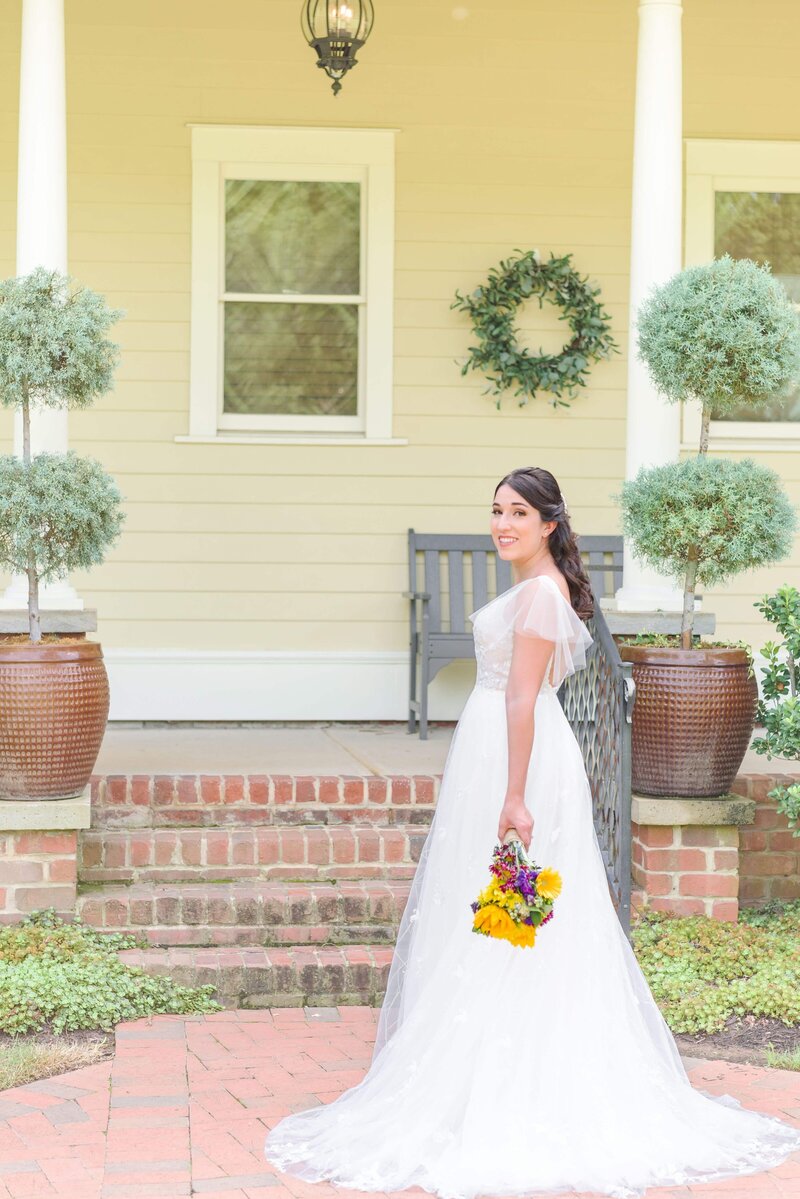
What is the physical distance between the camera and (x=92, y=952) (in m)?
4.84

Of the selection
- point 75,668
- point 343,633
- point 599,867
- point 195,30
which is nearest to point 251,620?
point 343,633

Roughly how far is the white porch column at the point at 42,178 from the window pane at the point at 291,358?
6.05 ft

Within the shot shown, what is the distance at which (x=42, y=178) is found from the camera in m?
5.71

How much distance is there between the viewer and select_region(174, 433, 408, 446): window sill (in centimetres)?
741

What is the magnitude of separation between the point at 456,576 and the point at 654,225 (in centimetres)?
219

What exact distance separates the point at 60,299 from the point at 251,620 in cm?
264

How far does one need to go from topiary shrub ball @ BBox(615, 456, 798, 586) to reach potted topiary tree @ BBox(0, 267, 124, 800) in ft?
6.32

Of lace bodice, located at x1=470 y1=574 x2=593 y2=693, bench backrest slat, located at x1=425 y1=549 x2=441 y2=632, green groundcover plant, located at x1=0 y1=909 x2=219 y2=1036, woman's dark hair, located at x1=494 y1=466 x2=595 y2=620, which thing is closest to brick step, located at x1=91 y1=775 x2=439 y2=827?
green groundcover plant, located at x1=0 y1=909 x2=219 y2=1036

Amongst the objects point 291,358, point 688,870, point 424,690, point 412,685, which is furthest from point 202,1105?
point 291,358

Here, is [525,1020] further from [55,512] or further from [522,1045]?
[55,512]

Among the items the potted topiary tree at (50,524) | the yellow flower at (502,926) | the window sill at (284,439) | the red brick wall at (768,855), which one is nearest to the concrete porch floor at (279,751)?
the red brick wall at (768,855)

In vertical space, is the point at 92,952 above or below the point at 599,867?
below

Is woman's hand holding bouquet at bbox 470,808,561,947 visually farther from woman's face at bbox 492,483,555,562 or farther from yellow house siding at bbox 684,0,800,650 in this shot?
yellow house siding at bbox 684,0,800,650

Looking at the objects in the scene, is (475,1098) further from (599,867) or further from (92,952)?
(92,952)
